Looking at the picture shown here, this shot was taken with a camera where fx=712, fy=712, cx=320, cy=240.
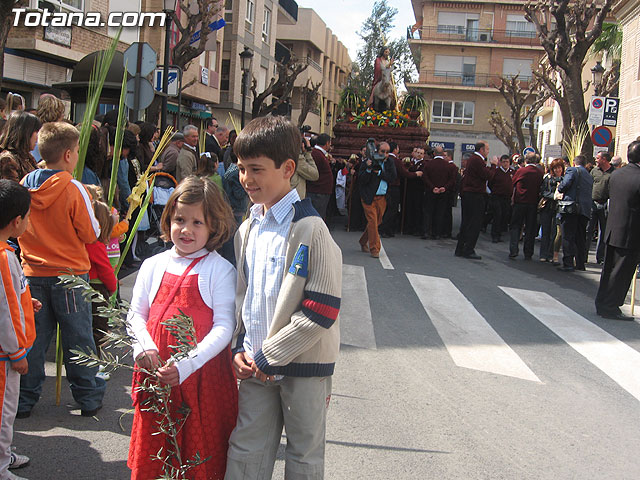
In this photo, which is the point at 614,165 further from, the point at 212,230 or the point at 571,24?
the point at 212,230

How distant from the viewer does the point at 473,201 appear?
12695 millimetres

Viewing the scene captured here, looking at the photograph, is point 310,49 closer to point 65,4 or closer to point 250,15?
point 250,15

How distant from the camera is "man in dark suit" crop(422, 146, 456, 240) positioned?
14.9 meters

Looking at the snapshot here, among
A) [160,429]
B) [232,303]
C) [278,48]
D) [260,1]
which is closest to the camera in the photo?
[160,429]

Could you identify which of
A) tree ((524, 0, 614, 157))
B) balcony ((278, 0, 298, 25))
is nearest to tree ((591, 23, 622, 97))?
tree ((524, 0, 614, 157))

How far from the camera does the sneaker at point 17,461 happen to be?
11.7ft

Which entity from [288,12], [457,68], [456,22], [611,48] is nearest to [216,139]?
[611,48]

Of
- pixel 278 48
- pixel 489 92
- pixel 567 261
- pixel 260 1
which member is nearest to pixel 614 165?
pixel 567 261

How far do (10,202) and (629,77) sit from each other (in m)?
24.4

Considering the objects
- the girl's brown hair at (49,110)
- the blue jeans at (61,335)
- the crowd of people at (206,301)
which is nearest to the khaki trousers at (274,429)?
the crowd of people at (206,301)

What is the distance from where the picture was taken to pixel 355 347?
6.46 metres

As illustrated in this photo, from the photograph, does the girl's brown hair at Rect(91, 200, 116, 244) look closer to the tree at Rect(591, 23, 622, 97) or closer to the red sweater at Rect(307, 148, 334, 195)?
the red sweater at Rect(307, 148, 334, 195)

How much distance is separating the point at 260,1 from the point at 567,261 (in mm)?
34349

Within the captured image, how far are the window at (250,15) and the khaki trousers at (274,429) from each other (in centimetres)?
3943
